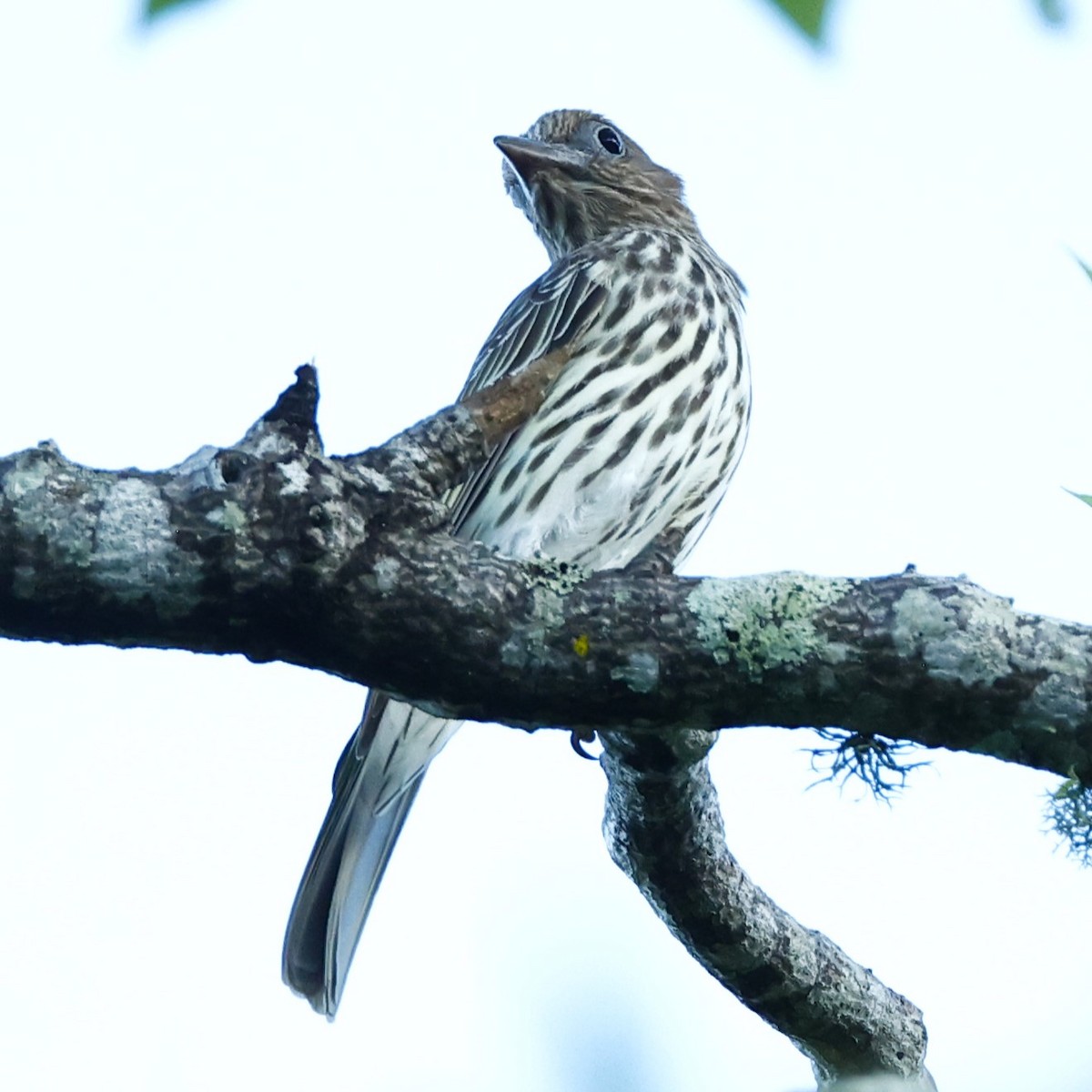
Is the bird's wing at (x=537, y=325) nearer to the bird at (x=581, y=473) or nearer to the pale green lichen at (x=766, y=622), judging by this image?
the bird at (x=581, y=473)

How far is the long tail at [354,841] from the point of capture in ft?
12.8

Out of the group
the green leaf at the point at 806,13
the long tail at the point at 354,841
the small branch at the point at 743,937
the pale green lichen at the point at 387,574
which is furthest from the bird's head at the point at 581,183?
the green leaf at the point at 806,13

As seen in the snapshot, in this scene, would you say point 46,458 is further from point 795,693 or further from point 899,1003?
point 899,1003

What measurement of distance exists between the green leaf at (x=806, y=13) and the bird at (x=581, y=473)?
2.34 meters

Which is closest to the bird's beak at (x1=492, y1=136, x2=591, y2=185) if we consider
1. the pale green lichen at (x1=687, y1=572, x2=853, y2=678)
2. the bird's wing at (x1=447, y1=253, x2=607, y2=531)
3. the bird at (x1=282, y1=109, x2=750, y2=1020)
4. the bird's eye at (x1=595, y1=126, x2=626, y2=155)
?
the bird's eye at (x1=595, y1=126, x2=626, y2=155)

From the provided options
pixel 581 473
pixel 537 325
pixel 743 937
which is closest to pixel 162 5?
pixel 743 937

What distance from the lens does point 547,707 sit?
92.0 inches

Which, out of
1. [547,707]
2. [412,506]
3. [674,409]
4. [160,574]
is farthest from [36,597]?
[674,409]

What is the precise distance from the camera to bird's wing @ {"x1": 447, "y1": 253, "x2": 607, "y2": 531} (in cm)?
414

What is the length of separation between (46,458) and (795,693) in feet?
3.67

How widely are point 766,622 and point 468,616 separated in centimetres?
43

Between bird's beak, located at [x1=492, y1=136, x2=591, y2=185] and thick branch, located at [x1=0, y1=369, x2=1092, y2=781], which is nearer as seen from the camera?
thick branch, located at [x1=0, y1=369, x2=1092, y2=781]

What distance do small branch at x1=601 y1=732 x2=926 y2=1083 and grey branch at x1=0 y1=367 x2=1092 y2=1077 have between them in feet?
2.93

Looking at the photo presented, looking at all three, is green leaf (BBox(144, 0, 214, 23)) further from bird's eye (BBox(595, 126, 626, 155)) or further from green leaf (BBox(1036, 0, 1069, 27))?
bird's eye (BBox(595, 126, 626, 155))
